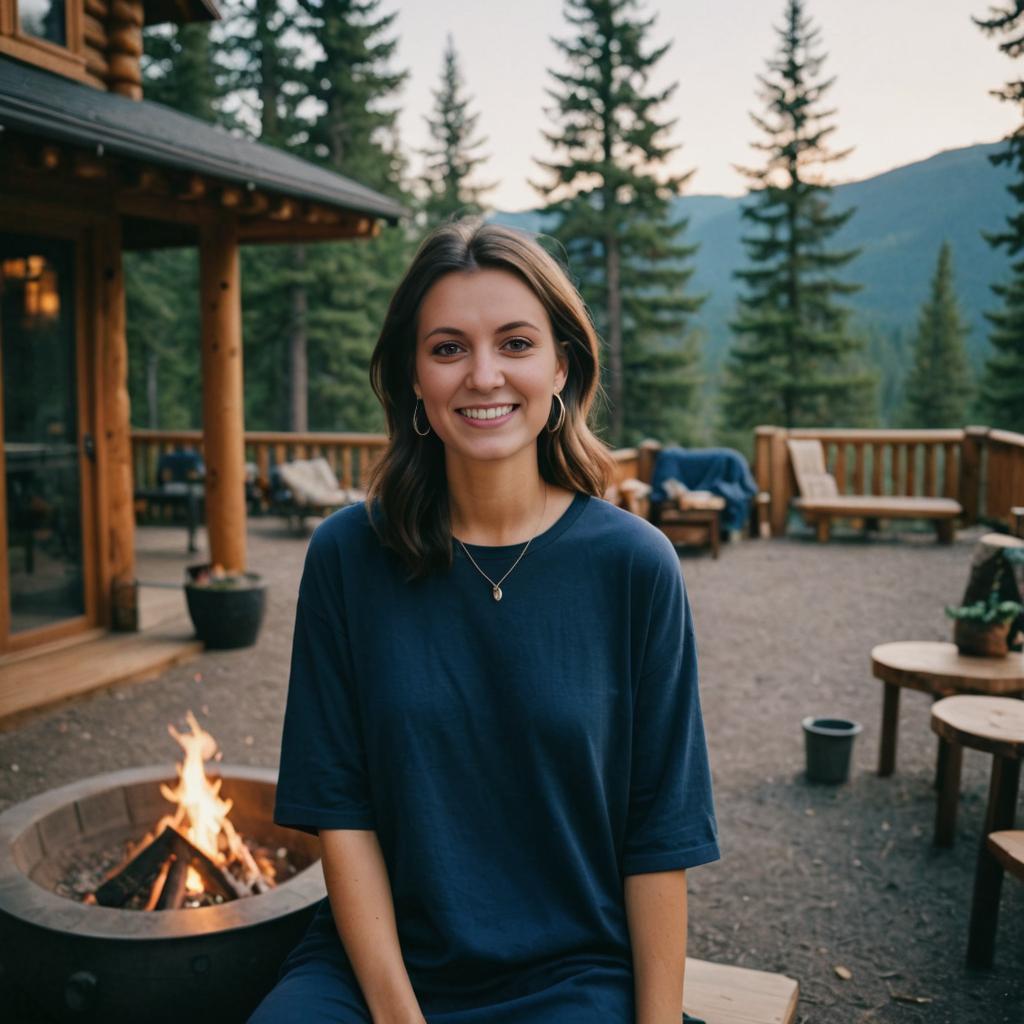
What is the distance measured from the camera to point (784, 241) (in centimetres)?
2894

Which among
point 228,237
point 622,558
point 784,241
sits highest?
point 784,241

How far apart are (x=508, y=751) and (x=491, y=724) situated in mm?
53

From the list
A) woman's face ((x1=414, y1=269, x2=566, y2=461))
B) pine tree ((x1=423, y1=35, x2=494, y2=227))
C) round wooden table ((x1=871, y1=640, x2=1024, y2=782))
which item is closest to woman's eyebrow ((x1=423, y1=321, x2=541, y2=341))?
woman's face ((x1=414, y1=269, x2=566, y2=461))

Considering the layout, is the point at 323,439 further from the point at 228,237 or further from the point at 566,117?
the point at 566,117

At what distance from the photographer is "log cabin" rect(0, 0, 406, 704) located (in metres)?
5.71

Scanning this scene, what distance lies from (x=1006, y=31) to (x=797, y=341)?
9927 mm

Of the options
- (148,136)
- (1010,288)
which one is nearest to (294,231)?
(148,136)

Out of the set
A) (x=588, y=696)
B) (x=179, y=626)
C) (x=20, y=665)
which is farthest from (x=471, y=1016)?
(x=179, y=626)

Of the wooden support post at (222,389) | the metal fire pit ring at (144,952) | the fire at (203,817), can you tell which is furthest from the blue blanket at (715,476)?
the metal fire pit ring at (144,952)

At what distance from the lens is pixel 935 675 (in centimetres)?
404

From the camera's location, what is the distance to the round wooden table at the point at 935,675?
13.0 feet

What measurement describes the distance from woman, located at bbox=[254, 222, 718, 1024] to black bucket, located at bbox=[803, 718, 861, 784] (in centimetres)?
298

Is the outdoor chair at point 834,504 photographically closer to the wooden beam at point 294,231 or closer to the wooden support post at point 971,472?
the wooden support post at point 971,472

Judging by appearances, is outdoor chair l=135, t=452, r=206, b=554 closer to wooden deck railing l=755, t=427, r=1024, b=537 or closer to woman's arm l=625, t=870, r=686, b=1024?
wooden deck railing l=755, t=427, r=1024, b=537
